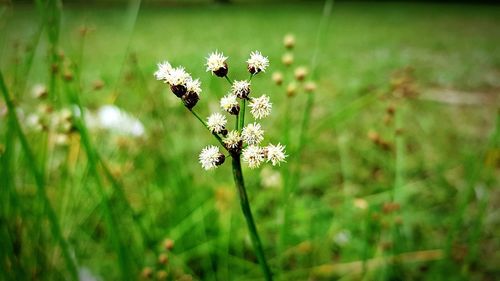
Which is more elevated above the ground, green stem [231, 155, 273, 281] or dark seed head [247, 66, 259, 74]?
dark seed head [247, 66, 259, 74]

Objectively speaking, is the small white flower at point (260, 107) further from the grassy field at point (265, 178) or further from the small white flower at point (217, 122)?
the grassy field at point (265, 178)

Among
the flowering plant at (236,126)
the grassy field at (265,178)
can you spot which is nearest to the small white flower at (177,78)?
the flowering plant at (236,126)

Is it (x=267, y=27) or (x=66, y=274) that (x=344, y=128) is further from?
(x=267, y=27)

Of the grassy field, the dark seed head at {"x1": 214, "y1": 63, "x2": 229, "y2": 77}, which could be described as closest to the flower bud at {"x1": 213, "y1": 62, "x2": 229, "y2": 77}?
the dark seed head at {"x1": 214, "y1": 63, "x2": 229, "y2": 77}

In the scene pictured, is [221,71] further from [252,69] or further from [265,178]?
[265,178]

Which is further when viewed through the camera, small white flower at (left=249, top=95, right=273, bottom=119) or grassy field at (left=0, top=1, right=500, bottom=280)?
grassy field at (left=0, top=1, right=500, bottom=280)

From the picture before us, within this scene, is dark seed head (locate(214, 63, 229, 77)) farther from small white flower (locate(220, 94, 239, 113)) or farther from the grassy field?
the grassy field

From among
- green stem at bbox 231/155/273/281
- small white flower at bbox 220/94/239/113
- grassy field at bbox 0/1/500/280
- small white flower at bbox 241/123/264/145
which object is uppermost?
grassy field at bbox 0/1/500/280
